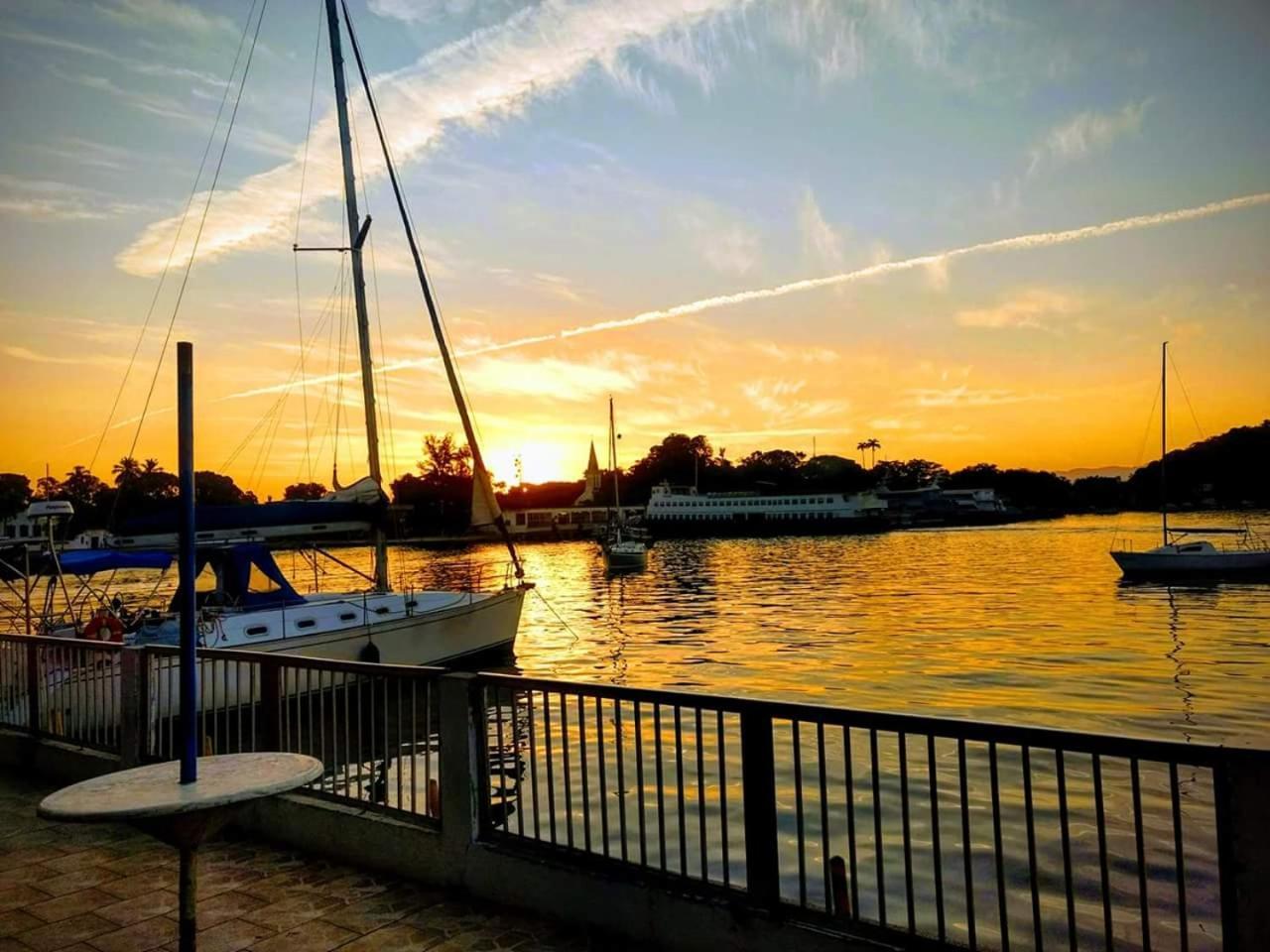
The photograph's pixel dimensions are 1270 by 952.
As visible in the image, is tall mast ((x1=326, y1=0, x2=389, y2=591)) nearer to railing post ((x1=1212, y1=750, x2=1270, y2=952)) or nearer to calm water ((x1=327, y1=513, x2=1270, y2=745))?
calm water ((x1=327, y1=513, x2=1270, y2=745))

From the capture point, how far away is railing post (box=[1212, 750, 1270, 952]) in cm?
286

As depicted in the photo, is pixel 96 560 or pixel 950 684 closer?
pixel 96 560

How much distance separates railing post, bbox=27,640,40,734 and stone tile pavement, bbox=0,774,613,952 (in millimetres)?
2461

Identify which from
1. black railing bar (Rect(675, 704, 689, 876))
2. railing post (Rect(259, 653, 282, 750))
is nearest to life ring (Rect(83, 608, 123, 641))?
railing post (Rect(259, 653, 282, 750))

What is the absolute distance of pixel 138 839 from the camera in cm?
618

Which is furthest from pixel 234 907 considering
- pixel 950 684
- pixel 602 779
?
pixel 950 684

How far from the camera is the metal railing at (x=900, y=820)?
11.3ft

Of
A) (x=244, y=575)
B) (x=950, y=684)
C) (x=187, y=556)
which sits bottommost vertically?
(x=950, y=684)

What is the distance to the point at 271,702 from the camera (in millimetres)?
6254

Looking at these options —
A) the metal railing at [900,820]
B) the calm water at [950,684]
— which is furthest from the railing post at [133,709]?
the calm water at [950,684]

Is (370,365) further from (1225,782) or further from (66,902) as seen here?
(1225,782)

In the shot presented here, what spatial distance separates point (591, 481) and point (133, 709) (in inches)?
6428

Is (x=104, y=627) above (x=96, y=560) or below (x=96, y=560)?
below

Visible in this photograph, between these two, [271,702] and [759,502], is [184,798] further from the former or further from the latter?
[759,502]
